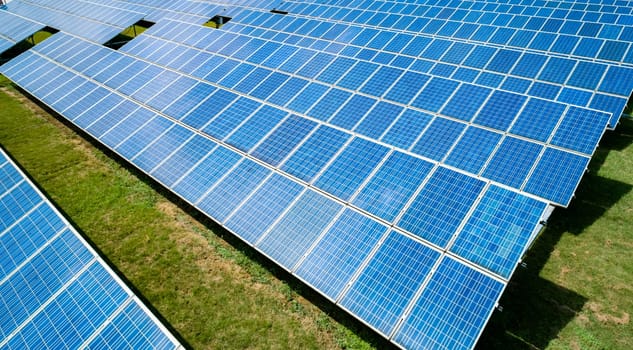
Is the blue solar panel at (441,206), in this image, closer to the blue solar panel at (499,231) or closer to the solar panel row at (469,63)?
the blue solar panel at (499,231)

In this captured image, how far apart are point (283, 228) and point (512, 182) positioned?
22.6 feet

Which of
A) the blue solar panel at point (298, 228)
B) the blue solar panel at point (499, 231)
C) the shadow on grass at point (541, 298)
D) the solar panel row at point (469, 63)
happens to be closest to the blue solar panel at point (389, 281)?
the blue solar panel at point (499, 231)

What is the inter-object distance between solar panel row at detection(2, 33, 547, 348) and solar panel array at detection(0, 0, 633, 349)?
0.15 feet

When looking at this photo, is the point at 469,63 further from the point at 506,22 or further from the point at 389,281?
the point at 389,281

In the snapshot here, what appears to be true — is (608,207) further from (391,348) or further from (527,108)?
(391,348)

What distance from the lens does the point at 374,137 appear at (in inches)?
510

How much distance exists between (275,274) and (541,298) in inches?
339

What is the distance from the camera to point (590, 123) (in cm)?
1137

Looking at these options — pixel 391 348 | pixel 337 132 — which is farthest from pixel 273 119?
pixel 391 348

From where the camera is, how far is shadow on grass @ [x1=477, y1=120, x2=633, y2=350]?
10500mm

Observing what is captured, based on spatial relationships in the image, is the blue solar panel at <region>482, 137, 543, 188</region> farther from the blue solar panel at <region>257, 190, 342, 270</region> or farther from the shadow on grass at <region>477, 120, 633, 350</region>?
the blue solar panel at <region>257, 190, 342, 270</region>

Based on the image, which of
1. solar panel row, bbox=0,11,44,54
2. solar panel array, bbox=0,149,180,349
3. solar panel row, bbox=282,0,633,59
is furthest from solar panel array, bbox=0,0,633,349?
solar panel row, bbox=0,11,44,54

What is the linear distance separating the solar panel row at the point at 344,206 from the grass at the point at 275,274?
1.99 m

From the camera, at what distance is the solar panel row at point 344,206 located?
884 centimetres
